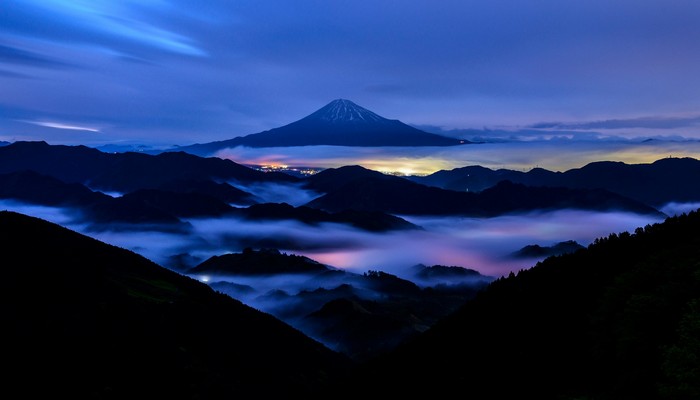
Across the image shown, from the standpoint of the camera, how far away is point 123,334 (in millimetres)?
102500

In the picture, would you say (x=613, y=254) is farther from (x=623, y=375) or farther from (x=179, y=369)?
(x=179, y=369)

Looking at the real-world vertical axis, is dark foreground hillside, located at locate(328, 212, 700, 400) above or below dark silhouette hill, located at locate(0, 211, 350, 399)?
above

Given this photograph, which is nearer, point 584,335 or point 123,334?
point 584,335

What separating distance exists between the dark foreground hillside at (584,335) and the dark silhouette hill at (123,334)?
61.0m

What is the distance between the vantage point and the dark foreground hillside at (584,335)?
1997 cm

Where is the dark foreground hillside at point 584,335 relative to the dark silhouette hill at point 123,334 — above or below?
above

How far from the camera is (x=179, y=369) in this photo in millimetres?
104875

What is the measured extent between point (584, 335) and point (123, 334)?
97275 mm

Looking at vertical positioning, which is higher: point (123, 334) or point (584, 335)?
point (584, 335)

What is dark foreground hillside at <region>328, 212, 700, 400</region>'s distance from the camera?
20.0 m

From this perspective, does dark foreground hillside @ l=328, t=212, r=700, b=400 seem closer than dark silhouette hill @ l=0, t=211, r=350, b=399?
Yes

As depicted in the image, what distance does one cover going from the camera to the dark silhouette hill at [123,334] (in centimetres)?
8538

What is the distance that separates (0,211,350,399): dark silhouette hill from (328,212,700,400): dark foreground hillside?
61.0m

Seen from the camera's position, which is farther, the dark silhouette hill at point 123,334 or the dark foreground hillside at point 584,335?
the dark silhouette hill at point 123,334
